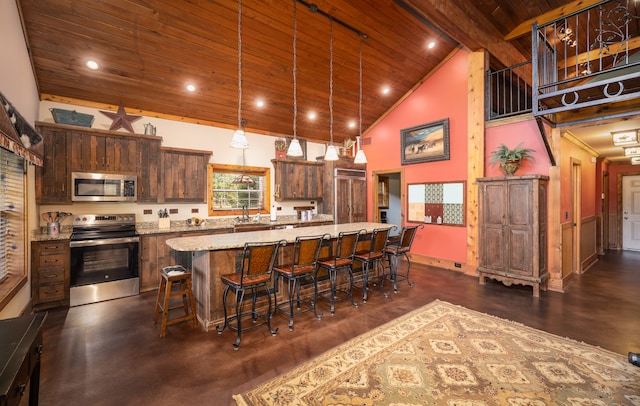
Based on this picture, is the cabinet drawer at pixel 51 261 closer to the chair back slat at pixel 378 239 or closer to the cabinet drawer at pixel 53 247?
the cabinet drawer at pixel 53 247

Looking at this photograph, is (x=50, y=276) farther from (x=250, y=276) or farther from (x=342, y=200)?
(x=342, y=200)

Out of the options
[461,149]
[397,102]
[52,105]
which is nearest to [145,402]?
[52,105]

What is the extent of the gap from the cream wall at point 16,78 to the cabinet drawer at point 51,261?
0.17 m

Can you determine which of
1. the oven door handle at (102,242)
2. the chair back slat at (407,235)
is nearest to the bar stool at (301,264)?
the chair back slat at (407,235)

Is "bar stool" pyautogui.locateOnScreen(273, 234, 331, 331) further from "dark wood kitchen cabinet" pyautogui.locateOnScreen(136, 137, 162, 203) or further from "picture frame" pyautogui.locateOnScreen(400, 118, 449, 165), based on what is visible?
"picture frame" pyautogui.locateOnScreen(400, 118, 449, 165)

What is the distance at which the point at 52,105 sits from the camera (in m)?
4.07

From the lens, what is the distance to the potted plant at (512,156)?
14.1 ft

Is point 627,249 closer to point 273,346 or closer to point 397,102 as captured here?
point 397,102

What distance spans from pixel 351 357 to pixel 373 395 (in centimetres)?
46

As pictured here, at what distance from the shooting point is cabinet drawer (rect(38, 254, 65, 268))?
135 inches

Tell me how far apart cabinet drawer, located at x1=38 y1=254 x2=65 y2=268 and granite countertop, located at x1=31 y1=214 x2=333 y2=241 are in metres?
0.23

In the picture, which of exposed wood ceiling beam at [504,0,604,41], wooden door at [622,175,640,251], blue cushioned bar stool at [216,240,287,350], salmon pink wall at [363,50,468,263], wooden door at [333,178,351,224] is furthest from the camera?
wooden door at [622,175,640,251]

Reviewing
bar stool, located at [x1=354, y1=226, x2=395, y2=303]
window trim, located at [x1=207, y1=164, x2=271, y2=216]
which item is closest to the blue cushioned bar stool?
bar stool, located at [x1=354, y1=226, x2=395, y2=303]

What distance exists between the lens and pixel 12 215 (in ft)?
9.54
